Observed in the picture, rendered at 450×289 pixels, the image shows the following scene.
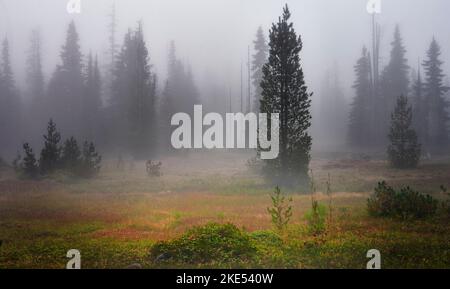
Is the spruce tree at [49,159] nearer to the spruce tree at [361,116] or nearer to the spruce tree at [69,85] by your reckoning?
the spruce tree at [69,85]

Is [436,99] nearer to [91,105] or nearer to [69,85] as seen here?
[91,105]

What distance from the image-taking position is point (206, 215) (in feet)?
48.4

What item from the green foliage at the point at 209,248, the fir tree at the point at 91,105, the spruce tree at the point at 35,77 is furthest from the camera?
the spruce tree at the point at 35,77

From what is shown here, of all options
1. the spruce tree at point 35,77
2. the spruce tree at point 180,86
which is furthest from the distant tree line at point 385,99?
the spruce tree at point 35,77

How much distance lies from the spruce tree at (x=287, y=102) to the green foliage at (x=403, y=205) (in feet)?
27.1

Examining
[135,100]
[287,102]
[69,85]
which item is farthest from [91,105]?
[287,102]

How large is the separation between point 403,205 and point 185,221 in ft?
30.1

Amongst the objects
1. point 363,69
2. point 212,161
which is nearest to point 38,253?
point 212,161

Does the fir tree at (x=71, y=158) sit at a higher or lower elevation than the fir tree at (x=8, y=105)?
lower

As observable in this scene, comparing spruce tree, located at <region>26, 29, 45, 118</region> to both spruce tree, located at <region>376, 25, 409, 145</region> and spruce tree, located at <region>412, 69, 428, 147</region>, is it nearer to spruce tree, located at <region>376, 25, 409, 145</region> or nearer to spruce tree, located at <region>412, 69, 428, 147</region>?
spruce tree, located at <region>376, 25, 409, 145</region>

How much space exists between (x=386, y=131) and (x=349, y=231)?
47847 millimetres

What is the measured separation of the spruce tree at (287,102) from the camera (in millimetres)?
22172

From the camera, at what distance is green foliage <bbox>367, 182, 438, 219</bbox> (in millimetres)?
12953

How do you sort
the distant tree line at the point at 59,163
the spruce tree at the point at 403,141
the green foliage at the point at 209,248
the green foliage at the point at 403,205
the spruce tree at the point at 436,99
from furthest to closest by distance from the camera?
the spruce tree at the point at 436,99 → the spruce tree at the point at 403,141 → the distant tree line at the point at 59,163 → the green foliage at the point at 403,205 → the green foliage at the point at 209,248
